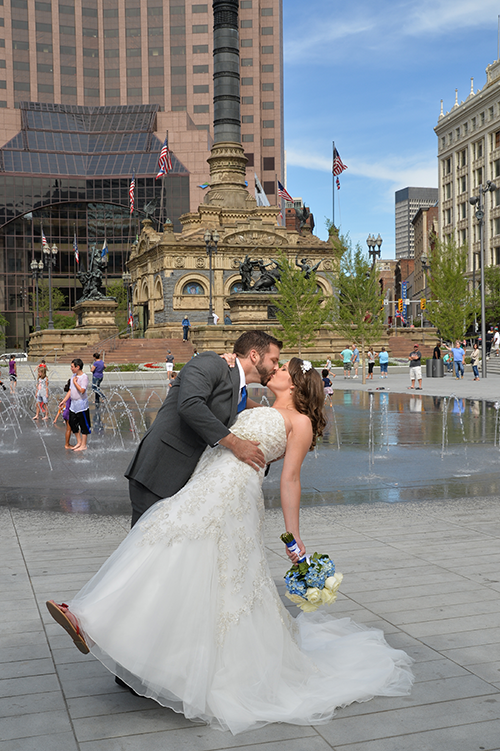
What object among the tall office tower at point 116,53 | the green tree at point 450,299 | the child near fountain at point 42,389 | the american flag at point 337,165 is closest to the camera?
the child near fountain at point 42,389

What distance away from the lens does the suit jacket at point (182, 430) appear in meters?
3.86

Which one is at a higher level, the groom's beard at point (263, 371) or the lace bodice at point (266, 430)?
the groom's beard at point (263, 371)

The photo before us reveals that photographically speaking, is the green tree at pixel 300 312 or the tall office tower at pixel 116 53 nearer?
the green tree at pixel 300 312

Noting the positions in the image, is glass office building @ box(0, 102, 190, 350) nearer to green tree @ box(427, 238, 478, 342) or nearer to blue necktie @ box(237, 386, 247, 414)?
green tree @ box(427, 238, 478, 342)

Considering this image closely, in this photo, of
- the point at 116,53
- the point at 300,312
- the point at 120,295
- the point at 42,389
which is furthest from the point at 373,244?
the point at 116,53

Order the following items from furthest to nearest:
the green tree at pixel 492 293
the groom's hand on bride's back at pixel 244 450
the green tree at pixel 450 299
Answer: the green tree at pixel 492 293 < the green tree at pixel 450 299 < the groom's hand on bride's back at pixel 244 450

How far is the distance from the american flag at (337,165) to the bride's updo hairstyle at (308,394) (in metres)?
54.5

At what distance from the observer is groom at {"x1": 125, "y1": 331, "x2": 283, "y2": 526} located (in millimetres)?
3705

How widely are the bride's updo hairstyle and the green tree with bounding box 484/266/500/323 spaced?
231ft

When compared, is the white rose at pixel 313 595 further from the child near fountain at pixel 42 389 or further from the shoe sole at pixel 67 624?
the child near fountain at pixel 42 389

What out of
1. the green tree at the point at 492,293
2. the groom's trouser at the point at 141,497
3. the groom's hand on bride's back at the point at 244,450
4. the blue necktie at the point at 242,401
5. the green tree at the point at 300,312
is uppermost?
the green tree at the point at 492,293

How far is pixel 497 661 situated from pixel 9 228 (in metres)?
97.3

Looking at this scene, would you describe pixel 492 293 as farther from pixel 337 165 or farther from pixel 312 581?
pixel 312 581


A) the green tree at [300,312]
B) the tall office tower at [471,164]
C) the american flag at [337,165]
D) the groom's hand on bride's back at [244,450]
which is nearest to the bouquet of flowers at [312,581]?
the groom's hand on bride's back at [244,450]
